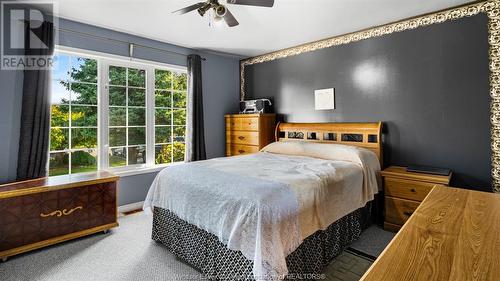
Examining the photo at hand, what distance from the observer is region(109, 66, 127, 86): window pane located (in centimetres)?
362

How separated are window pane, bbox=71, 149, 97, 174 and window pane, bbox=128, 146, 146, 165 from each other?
46 cm

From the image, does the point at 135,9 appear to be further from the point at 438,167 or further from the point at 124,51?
the point at 438,167

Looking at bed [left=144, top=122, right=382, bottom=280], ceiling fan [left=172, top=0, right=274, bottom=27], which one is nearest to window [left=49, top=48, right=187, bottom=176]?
bed [left=144, top=122, right=382, bottom=280]

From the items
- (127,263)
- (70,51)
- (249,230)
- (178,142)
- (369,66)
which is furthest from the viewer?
(178,142)

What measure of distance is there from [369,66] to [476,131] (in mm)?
1436

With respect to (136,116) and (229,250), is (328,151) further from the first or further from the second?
(136,116)

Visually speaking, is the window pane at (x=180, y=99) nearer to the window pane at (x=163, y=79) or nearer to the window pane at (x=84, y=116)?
the window pane at (x=163, y=79)

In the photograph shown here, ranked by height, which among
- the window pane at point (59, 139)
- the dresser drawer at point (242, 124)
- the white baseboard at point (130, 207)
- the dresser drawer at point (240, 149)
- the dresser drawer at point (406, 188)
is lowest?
the white baseboard at point (130, 207)

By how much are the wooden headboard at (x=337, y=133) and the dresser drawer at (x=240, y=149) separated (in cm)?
47

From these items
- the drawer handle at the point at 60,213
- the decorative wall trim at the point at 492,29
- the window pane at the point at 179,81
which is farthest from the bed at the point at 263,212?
the window pane at the point at 179,81

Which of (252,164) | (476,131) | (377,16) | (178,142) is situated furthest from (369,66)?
(178,142)

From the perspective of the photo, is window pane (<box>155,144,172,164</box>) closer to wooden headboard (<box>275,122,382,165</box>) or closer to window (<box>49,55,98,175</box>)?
window (<box>49,55,98,175</box>)

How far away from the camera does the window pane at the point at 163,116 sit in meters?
4.09

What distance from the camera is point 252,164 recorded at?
276cm
